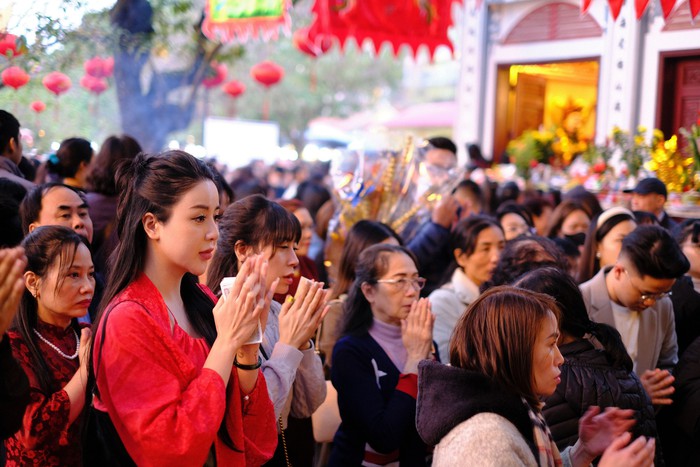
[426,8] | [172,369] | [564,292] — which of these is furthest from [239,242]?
[426,8]

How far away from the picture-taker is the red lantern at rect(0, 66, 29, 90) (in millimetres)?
3548

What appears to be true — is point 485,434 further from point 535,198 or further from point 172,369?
point 535,198

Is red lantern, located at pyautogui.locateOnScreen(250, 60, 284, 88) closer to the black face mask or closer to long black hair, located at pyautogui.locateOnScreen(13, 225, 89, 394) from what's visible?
the black face mask

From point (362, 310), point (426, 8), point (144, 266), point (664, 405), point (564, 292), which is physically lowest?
point (664, 405)

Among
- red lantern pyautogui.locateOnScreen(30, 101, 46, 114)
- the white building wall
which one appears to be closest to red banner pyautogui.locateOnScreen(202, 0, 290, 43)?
the white building wall

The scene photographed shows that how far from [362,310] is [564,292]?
33.7 inches

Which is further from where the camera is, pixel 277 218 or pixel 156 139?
pixel 156 139

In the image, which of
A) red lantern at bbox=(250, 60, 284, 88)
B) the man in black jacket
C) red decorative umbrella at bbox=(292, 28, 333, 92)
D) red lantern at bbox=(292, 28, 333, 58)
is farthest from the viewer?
red lantern at bbox=(250, 60, 284, 88)

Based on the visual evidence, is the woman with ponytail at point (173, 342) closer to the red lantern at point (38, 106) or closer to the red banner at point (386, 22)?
the red lantern at point (38, 106)

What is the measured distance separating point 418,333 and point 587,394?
2.07 ft

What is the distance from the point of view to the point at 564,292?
8.16ft

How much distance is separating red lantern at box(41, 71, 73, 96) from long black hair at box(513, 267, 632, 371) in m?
3.15

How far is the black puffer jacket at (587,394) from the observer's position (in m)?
2.35

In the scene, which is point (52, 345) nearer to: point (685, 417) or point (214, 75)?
point (685, 417)
